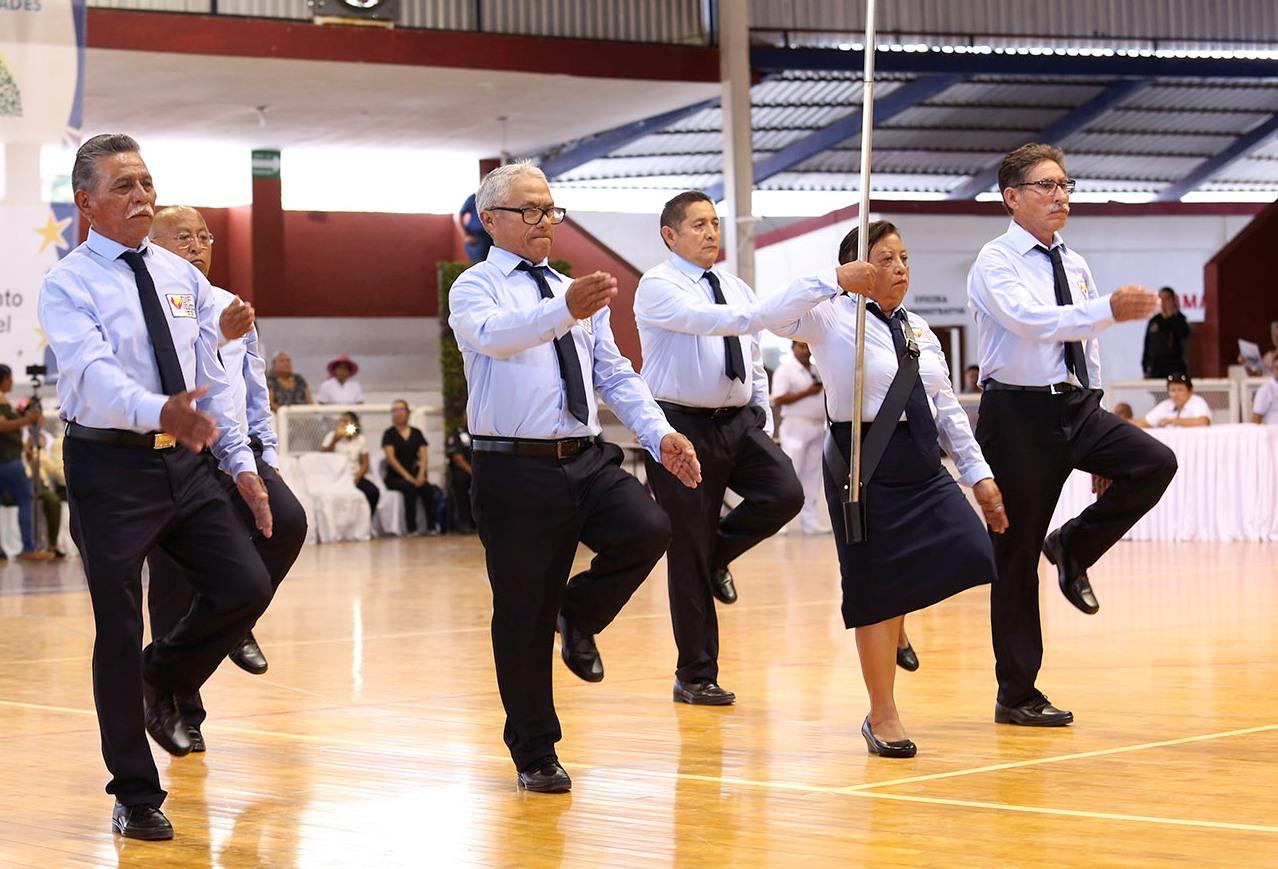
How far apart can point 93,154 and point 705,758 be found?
2461mm

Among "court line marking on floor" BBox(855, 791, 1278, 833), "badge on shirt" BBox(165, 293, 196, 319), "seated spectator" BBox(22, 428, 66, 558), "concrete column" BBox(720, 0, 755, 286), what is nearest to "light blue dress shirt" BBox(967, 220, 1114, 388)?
"court line marking on floor" BBox(855, 791, 1278, 833)

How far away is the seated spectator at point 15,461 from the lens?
15.0 metres

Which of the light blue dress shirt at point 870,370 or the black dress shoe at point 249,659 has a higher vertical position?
the light blue dress shirt at point 870,370

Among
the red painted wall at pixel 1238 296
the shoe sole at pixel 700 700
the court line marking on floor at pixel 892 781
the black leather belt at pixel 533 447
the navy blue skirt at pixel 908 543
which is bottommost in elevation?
the shoe sole at pixel 700 700

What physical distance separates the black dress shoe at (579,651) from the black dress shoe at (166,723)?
1126 millimetres

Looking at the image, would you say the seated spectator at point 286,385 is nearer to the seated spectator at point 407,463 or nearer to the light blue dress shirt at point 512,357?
the seated spectator at point 407,463

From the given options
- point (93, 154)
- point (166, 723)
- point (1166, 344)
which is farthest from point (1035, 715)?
point (1166, 344)

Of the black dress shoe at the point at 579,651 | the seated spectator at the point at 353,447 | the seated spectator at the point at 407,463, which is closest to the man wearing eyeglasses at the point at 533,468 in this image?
the black dress shoe at the point at 579,651

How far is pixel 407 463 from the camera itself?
18.6 m

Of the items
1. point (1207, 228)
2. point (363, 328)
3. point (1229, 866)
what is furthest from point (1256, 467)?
point (363, 328)

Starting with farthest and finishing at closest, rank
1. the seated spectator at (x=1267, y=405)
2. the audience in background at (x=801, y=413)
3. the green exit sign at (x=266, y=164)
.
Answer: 1. the green exit sign at (x=266, y=164)
2. the audience in background at (x=801, y=413)
3. the seated spectator at (x=1267, y=405)

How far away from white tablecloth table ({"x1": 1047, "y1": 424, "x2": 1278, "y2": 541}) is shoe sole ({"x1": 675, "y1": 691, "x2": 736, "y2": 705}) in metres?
7.89

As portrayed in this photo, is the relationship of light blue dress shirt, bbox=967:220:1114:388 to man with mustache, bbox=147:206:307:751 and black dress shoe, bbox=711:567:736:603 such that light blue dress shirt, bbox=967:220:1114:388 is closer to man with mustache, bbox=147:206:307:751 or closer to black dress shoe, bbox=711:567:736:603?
black dress shoe, bbox=711:567:736:603

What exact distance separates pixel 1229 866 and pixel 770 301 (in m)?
2.14
